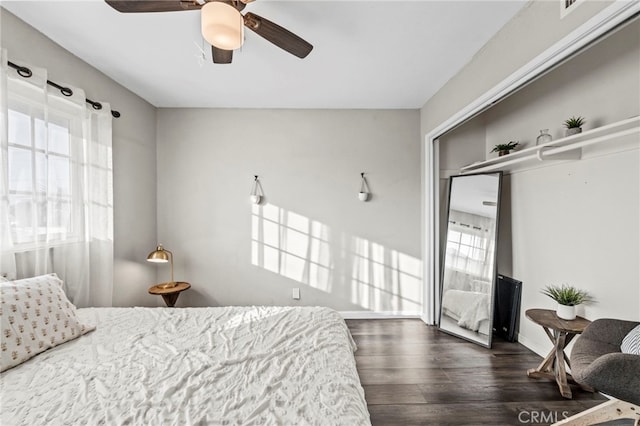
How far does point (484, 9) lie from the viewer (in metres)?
1.81

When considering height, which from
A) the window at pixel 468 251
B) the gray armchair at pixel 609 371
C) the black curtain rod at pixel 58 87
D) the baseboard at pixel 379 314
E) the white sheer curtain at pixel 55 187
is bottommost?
the baseboard at pixel 379 314

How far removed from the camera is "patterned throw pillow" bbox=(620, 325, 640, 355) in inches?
58.0

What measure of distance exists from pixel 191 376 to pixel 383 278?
8.79 feet

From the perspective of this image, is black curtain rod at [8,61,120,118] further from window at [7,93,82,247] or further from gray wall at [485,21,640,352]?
gray wall at [485,21,640,352]

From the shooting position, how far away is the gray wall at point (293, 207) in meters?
3.48

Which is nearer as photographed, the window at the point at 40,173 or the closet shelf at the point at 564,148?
the closet shelf at the point at 564,148

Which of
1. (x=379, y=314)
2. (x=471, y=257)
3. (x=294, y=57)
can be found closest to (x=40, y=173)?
(x=294, y=57)

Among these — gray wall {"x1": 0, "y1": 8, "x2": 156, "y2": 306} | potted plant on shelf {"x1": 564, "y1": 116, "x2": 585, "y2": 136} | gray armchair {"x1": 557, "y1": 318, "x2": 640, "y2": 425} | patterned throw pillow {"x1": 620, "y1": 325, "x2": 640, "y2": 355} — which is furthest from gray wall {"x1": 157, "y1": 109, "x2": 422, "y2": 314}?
patterned throw pillow {"x1": 620, "y1": 325, "x2": 640, "y2": 355}

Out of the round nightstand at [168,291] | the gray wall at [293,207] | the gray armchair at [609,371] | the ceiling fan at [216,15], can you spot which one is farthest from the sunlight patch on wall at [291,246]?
the gray armchair at [609,371]

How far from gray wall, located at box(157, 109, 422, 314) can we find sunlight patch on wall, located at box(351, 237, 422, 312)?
1 cm

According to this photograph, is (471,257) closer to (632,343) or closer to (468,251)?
(468,251)

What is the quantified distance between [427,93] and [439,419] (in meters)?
2.99

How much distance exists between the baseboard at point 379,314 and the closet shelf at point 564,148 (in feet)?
6.24

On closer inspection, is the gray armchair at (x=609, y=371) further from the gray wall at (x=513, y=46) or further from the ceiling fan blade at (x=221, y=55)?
the ceiling fan blade at (x=221, y=55)
